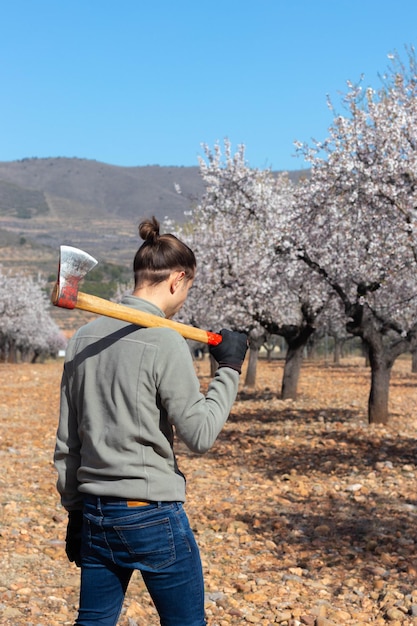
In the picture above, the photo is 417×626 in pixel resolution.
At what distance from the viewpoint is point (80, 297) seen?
9.45 feet

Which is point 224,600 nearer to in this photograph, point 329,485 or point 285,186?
point 329,485

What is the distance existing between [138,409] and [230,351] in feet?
1.55

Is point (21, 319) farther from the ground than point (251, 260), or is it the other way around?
point (251, 260)

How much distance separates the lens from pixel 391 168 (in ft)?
37.2

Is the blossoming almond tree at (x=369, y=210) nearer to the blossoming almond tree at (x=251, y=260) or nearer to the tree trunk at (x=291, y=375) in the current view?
the blossoming almond tree at (x=251, y=260)

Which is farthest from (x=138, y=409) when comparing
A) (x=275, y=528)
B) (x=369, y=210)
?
(x=369, y=210)

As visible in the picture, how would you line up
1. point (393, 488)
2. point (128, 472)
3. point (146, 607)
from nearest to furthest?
point (128, 472) → point (146, 607) → point (393, 488)

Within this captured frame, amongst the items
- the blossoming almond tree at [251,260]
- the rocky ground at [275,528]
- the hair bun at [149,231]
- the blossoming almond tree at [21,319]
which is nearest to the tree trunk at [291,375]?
the blossoming almond tree at [251,260]

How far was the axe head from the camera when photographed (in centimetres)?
279

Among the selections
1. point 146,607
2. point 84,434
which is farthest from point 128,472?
point 146,607

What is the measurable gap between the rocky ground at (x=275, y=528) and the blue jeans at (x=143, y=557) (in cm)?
240

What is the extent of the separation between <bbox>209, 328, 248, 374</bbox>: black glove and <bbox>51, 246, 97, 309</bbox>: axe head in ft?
2.04

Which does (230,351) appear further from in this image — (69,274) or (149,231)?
(69,274)

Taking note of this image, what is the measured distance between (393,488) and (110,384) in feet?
25.7
